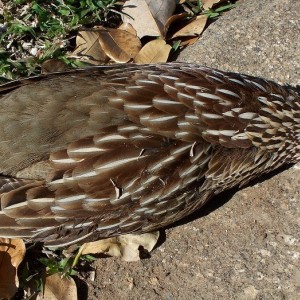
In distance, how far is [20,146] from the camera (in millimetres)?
4043

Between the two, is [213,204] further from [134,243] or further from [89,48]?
[89,48]

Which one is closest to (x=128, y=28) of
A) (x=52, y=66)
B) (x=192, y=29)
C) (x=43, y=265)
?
(x=192, y=29)

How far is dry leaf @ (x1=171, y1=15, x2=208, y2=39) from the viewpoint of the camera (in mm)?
5250

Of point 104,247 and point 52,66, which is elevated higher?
point 52,66

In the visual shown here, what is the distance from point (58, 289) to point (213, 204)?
42.0 inches

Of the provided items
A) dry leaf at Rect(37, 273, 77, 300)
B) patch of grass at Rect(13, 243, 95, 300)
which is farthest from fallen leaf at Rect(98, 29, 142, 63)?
dry leaf at Rect(37, 273, 77, 300)

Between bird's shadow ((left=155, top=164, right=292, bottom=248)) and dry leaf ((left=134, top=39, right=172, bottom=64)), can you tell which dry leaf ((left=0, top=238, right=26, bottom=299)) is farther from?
dry leaf ((left=134, top=39, right=172, bottom=64))

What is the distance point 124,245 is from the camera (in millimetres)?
4555

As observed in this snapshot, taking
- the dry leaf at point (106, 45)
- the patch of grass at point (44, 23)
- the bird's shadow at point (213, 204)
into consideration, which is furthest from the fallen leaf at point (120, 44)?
the bird's shadow at point (213, 204)

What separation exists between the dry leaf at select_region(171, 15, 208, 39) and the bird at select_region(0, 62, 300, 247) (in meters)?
0.86

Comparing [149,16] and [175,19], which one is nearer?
[149,16]

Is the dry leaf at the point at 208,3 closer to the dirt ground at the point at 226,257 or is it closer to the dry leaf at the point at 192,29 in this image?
the dry leaf at the point at 192,29

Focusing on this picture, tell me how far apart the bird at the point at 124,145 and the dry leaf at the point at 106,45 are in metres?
0.67

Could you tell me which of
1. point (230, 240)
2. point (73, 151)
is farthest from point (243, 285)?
point (73, 151)
